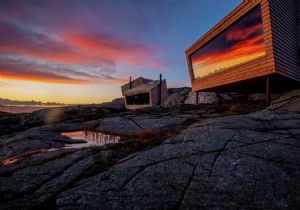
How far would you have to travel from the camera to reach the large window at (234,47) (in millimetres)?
11170

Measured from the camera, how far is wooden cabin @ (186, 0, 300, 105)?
34.1ft

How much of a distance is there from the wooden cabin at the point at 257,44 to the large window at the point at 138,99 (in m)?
13.8

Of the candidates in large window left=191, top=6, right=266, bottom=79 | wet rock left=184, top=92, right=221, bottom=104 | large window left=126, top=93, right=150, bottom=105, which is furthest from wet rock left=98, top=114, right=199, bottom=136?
large window left=126, top=93, right=150, bottom=105

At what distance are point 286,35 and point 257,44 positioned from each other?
2055 millimetres

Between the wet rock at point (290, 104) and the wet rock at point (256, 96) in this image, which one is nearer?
the wet rock at point (290, 104)

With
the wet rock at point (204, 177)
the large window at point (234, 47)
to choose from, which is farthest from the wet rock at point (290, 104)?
the wet rock at point (204, 177)

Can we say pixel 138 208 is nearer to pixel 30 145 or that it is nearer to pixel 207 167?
pixel 207 167

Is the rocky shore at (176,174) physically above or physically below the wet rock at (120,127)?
below

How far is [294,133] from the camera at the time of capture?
20.0 feet

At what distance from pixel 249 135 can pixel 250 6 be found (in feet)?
29.3

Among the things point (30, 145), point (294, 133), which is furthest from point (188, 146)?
point (30, 145)

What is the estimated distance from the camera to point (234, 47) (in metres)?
13.2

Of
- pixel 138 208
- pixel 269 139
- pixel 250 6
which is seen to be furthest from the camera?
pixel 250 6

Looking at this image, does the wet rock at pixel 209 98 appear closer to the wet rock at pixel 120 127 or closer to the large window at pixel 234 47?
the large window at pixel 234 47
